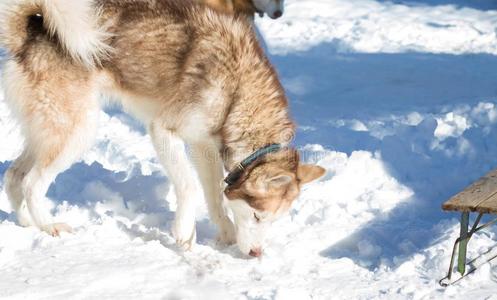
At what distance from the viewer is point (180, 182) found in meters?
4.41

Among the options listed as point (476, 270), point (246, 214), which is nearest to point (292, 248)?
point (246, 214)

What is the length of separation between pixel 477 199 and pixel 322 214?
1.20 metres

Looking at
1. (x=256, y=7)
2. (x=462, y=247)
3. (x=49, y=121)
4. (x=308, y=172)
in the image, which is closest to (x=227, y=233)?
(x=308, y=172)

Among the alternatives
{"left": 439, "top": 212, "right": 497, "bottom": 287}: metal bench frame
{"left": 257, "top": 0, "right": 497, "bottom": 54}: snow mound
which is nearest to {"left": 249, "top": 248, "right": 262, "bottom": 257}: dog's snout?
{"left": 439, "top": 212, "right": 497, "bottom": 287}: metal bench frame

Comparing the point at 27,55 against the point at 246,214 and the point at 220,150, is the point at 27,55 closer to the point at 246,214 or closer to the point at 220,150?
the point at 220,150

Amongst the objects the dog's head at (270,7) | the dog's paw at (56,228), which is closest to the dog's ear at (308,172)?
the dog's paw at (56,228)

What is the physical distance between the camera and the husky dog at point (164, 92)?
4215mm

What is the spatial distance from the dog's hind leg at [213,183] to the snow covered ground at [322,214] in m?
0.11

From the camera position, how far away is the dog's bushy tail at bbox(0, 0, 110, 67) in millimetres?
4176

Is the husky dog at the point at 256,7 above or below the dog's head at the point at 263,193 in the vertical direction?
above

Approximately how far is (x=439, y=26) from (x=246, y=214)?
7204mm

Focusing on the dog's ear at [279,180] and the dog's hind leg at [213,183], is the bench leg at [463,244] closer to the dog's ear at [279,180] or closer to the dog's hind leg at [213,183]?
the dog's ear at [279,180]

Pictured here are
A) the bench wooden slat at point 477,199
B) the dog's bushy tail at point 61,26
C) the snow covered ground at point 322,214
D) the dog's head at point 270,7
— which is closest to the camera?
the bench wooden slat at point 477,199

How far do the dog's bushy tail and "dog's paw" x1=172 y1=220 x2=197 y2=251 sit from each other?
108cm
